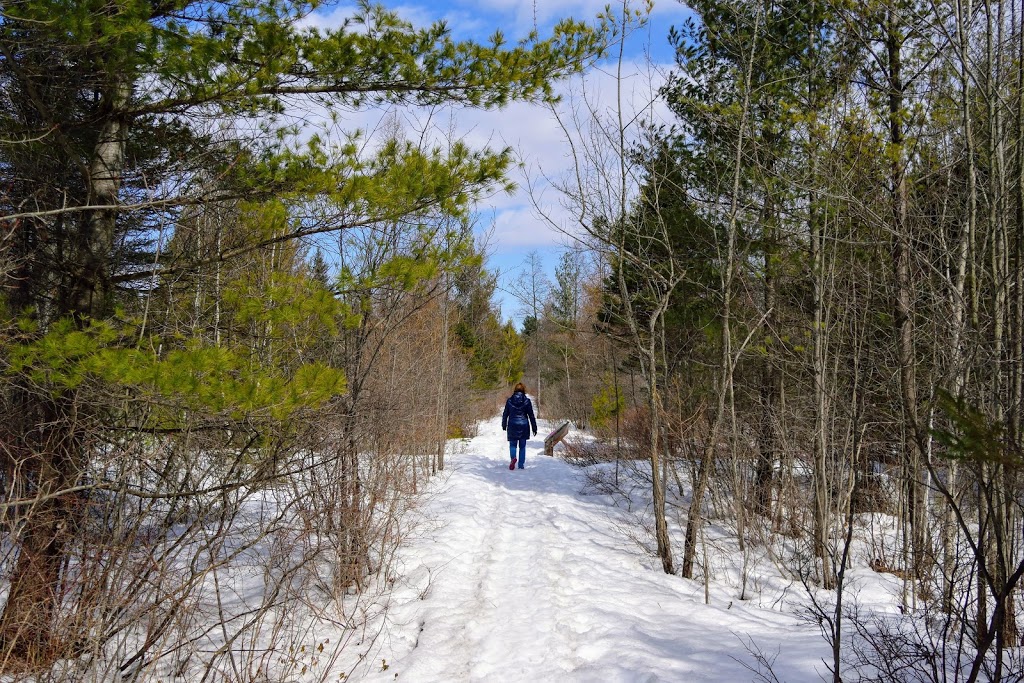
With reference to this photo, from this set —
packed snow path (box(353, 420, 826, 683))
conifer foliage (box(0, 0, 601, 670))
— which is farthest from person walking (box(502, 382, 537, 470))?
conifer foliage (box(0, 0, 601, 670))

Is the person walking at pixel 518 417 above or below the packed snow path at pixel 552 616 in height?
above

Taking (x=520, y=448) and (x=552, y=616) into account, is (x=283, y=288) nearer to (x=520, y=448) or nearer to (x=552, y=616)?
(x=552, y=616)

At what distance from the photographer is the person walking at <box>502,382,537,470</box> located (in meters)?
12.0

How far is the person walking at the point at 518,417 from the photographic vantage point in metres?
12.0

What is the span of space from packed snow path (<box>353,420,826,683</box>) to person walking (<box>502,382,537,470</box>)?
136 inches

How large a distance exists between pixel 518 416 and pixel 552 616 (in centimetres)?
712

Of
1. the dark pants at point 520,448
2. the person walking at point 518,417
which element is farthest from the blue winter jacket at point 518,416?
the dark pants at point 520,448

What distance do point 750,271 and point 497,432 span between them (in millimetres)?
15581

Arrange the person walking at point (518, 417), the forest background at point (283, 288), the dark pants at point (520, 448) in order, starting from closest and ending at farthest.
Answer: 1. the forest background at point (283, 288)
2. the person walking at point (518, 417)
3. the dark pants at point (520, 448)

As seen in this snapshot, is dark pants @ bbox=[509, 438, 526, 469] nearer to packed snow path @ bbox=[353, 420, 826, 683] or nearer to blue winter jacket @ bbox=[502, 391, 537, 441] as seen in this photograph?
blue winter jacket @ bbox=[502, 391, 537, 441]

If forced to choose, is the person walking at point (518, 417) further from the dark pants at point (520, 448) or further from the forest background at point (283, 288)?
the forest background at point (283, 288)

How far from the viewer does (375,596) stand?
220 inches

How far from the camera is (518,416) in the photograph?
12.2 meters

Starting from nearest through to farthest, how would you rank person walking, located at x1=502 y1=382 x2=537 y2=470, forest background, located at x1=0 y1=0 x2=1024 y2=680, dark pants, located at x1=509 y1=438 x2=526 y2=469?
1. forest background, located at x1=0 y1=0 x2=1024 y2=680
2. person walking, located at x1=502 y1=382 x2=537 y2=470
3. dark pants, located at x1=509 y1=438 x2=526 y2=469
